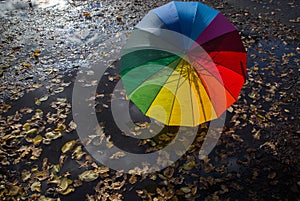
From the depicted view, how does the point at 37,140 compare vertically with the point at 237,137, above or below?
below

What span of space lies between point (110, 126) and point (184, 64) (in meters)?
1.73

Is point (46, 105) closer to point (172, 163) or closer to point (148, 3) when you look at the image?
point (172, 163)

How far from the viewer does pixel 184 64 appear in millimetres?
2744

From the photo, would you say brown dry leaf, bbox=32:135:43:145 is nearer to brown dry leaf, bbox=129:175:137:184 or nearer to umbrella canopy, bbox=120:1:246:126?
brown dry leaf, bbox=129:175:137:184

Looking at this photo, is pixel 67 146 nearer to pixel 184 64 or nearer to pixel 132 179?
pixel 132 179

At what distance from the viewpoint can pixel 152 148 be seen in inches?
144

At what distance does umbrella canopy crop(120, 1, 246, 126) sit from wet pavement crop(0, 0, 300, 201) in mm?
888

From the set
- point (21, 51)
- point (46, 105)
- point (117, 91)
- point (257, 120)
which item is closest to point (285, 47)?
point (257, 120)

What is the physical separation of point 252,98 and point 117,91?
2.24m

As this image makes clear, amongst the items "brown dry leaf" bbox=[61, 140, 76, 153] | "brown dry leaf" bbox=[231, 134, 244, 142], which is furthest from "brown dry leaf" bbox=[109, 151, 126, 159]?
"brown dry leaf" bbox=[231, 134, 244, 142]

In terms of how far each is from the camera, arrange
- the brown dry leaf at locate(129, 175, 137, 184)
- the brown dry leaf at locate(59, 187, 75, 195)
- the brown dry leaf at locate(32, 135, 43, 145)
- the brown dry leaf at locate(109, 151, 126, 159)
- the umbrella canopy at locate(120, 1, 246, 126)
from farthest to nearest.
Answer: the brown dry leaf at locate(32, 135, 43, 145) < the brown dry leaf at locate(109, 151, 126, 159) < the brown dry leaf at locate(129, 175, 137, 184) < the brown dry leaf at locate(59, 187, 75, 195) < the umbrella canopy at locate(120, 1, 246, 126)

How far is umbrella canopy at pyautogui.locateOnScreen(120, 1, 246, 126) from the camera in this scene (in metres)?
2.77

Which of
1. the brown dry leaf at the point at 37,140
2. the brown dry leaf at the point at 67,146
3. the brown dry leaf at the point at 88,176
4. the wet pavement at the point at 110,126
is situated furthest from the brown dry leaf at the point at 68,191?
the brown dry leaf at the point at 37,140

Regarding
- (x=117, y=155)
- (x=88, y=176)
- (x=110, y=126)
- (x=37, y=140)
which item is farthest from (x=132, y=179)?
(x=37, y=140)
